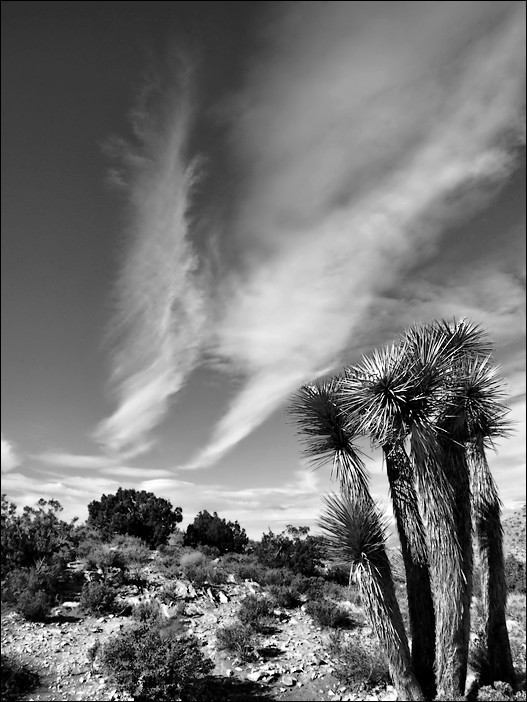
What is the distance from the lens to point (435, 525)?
22.8ft

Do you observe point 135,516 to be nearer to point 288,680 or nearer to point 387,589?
point 288,680

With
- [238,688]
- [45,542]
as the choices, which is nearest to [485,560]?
[238,688]

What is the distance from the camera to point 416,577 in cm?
754

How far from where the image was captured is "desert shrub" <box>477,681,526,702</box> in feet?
22.3

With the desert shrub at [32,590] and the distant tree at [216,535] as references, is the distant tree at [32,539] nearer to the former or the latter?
the desert shrub at [32,590]

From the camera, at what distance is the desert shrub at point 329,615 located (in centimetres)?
1193

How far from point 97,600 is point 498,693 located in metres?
10.4

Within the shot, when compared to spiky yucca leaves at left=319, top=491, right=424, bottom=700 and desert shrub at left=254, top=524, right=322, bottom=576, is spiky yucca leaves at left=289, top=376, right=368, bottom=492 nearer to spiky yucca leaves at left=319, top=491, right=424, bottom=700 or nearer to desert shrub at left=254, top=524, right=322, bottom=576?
spiky yucca leaves at left=319, top=491, right=424, bottom=700

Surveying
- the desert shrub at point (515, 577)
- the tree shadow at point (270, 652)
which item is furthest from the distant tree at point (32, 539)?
the desert shrub at point (515, 577)

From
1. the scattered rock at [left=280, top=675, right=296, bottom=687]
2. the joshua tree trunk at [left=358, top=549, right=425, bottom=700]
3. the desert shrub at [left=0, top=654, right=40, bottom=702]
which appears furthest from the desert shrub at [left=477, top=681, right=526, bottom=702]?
the desert shrub at [left=0, top=654, right=40, bottom=702]

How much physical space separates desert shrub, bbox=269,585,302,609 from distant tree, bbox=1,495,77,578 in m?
7.99

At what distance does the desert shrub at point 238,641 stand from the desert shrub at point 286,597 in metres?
2.79

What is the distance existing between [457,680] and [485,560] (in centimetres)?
248

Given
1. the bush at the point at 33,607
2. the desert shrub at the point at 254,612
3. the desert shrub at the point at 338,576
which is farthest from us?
the desert shrub at the point at 338,576
